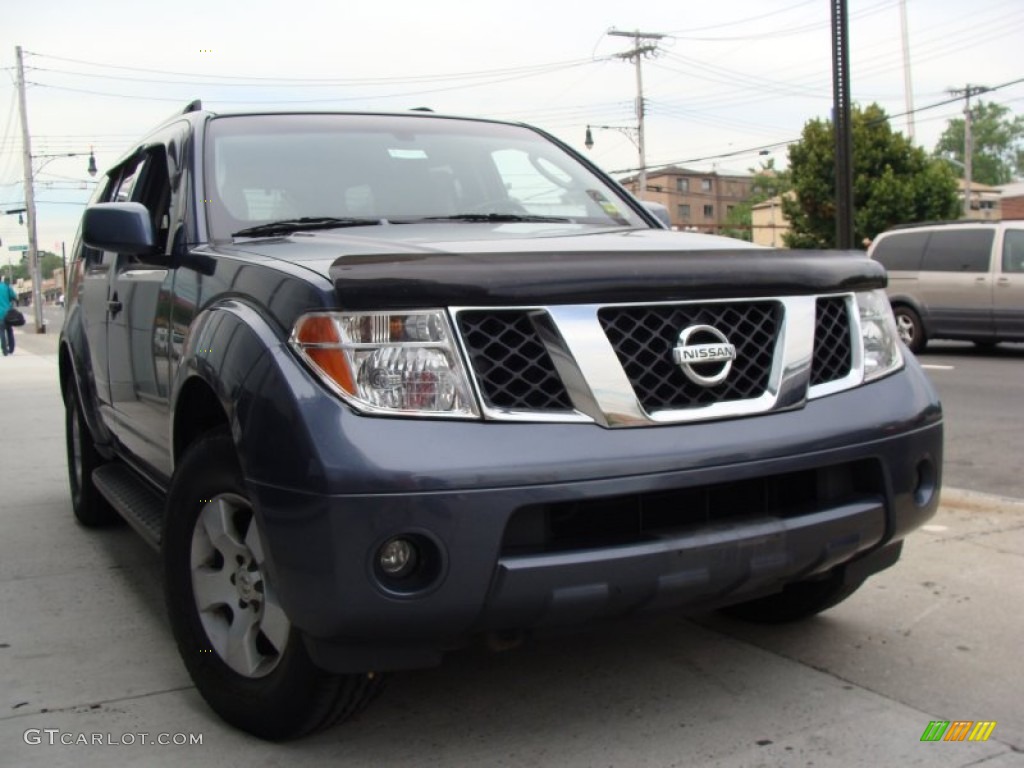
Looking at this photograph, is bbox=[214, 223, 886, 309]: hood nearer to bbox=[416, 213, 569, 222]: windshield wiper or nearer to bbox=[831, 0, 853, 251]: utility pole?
bbox=[416, 213, 569, 222]: windshield wiper

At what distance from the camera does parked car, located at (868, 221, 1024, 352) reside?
572 inches

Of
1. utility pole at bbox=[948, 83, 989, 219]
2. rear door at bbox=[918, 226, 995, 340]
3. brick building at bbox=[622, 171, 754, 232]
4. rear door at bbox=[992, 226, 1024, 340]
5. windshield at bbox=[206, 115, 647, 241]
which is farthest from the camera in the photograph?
brick building at bbox=[622, 171, 754, 232]

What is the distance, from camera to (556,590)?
2375 millimetres

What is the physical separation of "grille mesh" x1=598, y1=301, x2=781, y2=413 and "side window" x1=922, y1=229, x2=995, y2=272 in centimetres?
1343

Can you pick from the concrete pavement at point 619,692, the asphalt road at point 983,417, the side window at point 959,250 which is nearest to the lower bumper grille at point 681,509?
the concrete pavement at point 619,692

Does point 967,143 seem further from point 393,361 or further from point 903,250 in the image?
point 393,361

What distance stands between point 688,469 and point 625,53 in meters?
50.3

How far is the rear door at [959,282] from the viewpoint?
14.8 metres

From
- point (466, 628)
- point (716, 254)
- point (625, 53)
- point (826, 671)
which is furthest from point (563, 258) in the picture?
point (625, 53)

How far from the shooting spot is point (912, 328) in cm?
1573

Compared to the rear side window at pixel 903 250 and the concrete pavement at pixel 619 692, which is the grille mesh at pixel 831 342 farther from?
the rear side window at pixel 903 250

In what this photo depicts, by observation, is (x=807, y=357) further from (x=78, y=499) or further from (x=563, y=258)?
(x=78, y=499)

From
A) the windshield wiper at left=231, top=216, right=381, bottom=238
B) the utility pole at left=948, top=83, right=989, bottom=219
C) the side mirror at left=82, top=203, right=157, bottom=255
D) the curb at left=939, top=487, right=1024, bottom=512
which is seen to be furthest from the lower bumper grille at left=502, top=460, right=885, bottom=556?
the utility pole at left=948, top=83, right=989, bottom=219

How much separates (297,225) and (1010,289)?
519 inches
